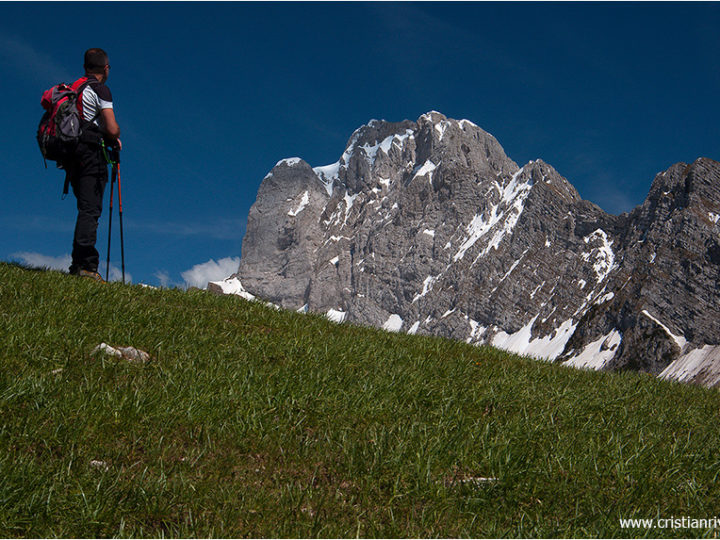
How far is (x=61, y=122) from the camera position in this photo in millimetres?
12781

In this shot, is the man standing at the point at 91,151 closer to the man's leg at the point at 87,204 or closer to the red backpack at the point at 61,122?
the man's leg at the point at 87,204

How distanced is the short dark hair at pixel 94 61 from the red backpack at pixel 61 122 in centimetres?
45

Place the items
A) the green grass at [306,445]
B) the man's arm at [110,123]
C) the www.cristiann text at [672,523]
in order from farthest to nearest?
the man's arm at [110,123], the www.cristiann text at [672,523], the green grass at [306,445]

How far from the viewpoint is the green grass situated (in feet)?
15.3

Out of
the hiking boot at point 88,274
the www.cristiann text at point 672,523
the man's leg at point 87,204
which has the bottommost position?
the www.cristiann text at point 672,523

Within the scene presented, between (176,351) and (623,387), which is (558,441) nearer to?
(623,387)

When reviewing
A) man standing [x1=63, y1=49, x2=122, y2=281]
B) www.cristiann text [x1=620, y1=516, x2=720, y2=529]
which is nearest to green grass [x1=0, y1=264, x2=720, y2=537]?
www.cristiann text [x1=620, y1=516, x2=720, y2=529]

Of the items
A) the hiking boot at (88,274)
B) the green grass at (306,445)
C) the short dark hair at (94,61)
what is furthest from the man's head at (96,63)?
the green grass at (306,445)

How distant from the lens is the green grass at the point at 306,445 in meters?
4.67

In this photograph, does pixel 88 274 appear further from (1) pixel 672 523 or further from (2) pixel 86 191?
(1) pixel 672 523

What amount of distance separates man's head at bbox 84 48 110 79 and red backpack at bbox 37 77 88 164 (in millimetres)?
436

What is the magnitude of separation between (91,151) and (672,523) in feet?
43.3

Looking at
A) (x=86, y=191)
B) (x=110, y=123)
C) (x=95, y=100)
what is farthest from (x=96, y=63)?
(x=86, y=191)

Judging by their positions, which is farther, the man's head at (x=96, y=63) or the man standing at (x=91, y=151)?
the man's head at (x=96, y=63)
